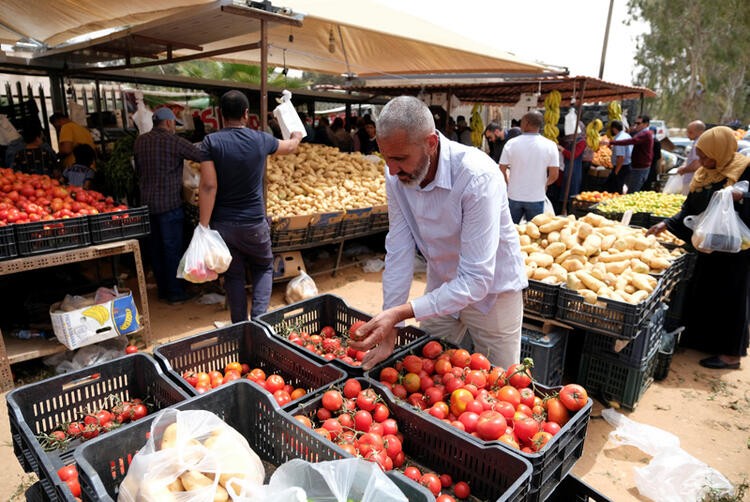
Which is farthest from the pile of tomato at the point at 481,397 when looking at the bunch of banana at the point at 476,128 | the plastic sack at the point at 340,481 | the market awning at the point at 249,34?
the bunch of banana at the point at 476,128

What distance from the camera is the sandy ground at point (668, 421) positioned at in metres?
3.14

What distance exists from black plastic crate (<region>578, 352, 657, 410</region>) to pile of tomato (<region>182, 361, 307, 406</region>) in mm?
2666

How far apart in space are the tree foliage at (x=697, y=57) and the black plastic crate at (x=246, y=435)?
33.7 meters

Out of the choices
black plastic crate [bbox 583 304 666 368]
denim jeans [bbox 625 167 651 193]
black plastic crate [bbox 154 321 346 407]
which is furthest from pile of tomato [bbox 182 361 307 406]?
denim jeans [bbox 625 167 651 193]

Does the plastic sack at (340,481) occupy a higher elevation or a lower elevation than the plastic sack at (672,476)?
higher

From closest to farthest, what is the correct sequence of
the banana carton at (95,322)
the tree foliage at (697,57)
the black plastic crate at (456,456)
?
the black plastic crate at (456,456), the banana carton at (95,322), the tree foliage at (697,57)

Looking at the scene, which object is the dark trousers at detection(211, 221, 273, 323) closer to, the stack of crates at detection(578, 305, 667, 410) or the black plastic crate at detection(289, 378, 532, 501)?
the black plastic crate at detection(289, 378, 532, 501)

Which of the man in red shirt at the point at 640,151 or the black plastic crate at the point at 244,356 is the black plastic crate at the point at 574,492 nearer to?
the black plastic crate at the point at 244,356

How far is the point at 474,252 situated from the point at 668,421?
283 centimetres

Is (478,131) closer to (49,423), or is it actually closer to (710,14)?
(49,423)

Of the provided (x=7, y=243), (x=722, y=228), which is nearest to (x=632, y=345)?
(x=722, y=228)

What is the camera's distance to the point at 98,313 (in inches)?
161

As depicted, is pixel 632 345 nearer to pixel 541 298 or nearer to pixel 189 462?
pixel 541 298

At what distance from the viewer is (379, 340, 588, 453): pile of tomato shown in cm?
181
